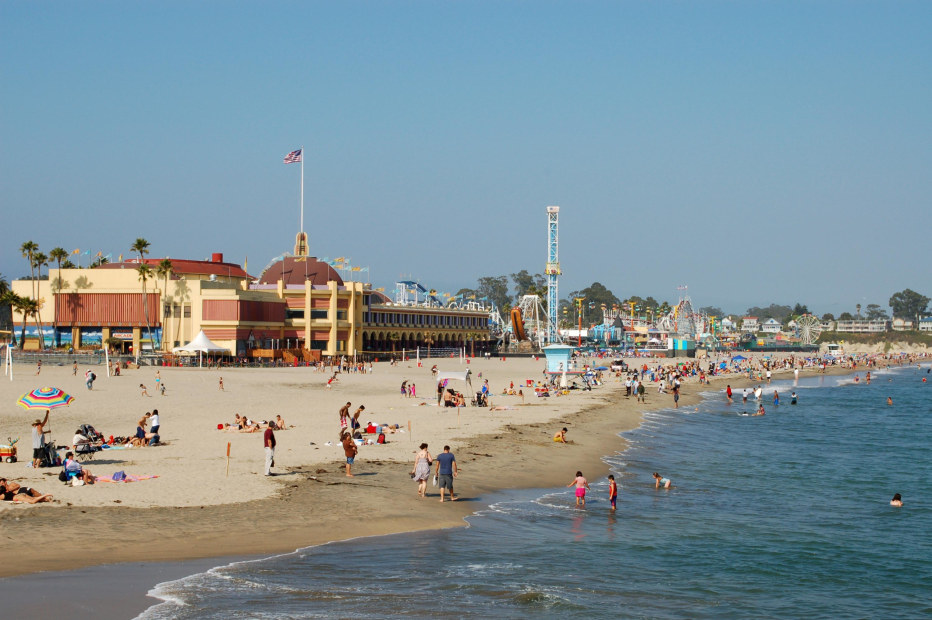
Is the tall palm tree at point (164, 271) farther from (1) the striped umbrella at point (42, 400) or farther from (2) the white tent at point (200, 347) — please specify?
(1) the striped umbrella at point (42, 400)

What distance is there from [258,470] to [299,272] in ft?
235

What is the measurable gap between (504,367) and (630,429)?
4771 centimetres

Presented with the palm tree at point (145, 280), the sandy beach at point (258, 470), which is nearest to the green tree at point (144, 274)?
the palm tree at point (145, 280)

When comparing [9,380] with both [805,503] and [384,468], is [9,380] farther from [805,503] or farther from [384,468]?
[805,503]

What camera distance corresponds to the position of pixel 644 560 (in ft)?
55.2

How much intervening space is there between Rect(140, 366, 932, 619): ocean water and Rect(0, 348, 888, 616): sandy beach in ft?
4.17

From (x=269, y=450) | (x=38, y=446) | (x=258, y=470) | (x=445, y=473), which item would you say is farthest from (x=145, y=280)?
(x=445, y=473)

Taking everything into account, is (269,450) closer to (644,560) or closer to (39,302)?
(644,560)

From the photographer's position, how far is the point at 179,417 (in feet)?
111

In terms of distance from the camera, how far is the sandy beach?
1551 centimetres

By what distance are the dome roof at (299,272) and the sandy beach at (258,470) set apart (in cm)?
4323

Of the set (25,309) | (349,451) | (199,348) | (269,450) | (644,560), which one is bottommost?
(644,560)

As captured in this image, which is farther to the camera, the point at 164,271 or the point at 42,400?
the point at 164,271

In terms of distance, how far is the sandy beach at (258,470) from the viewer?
15508mm
